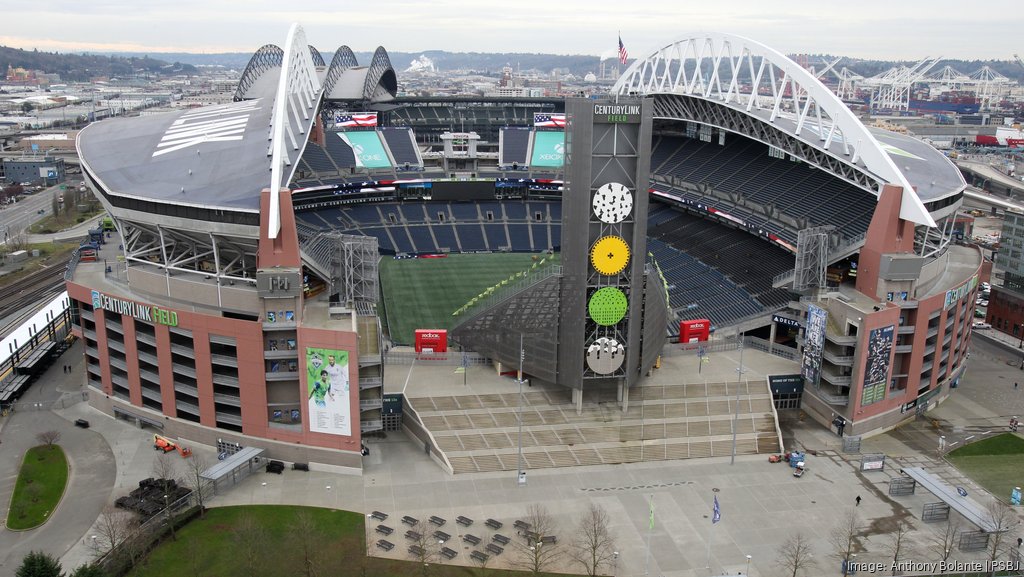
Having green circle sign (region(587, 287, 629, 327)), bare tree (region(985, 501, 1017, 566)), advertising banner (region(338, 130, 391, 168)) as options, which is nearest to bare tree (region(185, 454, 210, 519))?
green circle sign (region(587, 287, 629, 327))

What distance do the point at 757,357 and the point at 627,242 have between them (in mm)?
19120

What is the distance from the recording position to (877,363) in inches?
2459

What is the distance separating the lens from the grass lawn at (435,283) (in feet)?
293

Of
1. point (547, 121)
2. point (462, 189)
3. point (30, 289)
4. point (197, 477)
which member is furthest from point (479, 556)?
point (547, 121)

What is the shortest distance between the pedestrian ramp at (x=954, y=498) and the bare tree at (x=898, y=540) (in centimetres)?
308

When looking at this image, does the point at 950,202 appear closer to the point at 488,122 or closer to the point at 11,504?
the point at 11,504

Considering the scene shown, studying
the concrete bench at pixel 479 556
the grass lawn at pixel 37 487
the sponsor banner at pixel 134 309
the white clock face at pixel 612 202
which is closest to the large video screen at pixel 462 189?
the sponsor banner at pixel 134 309

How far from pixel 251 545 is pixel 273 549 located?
4.62 ft

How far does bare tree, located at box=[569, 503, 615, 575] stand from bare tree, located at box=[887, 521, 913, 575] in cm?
1580

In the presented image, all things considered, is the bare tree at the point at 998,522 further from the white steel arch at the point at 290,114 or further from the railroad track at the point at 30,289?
the railroad track at the point at 30,289

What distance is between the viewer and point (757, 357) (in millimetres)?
71188

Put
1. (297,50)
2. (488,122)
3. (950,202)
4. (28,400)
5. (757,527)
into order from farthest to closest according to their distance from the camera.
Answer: (488,122) → (297,50) → (950,202) → (28,400) → (757,527)

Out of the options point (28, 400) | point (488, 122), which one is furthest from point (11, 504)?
point (488, 122)

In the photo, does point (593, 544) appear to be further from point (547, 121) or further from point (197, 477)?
point (547, 121)
